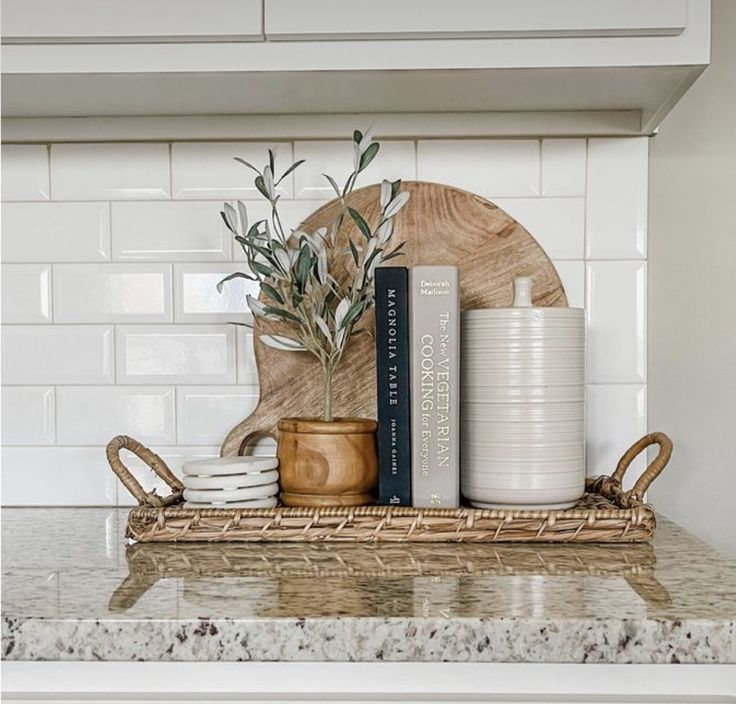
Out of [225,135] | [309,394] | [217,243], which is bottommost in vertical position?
[309,394]

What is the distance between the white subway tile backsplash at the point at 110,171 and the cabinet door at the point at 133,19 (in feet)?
1.09

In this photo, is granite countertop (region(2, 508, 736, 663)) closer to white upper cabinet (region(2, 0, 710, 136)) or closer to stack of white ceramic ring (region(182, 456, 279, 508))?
stack of white ceramic ring (region(182, 456, 279, 508))

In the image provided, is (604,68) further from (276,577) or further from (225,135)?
(276,577)

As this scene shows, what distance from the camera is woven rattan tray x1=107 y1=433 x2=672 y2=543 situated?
1.00 metres

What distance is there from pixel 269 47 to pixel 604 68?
380mm

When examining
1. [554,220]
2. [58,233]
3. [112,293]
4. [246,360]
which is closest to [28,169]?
[58,233]

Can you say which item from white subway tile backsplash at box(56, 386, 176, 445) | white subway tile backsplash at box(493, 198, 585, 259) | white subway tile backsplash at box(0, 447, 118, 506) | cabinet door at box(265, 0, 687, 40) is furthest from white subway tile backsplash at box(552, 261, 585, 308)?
white subway tile backsplash at box(0, 447, 118, 506)

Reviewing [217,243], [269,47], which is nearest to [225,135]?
[217,243]

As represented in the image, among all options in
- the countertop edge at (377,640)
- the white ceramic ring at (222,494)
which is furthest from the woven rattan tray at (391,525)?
the countertop edge at (377,640)

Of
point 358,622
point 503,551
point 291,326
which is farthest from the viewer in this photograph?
point 291,326

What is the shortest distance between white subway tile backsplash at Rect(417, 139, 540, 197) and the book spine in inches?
12.5

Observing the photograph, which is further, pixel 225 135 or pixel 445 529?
pixel 225 135

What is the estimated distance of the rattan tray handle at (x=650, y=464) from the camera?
1077 mm

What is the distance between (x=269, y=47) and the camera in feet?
3.40
